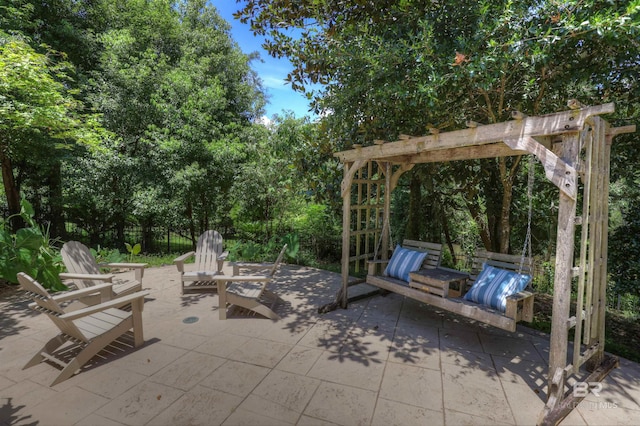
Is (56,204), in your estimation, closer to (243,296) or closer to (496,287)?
(243,296)

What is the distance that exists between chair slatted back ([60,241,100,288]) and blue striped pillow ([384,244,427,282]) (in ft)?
12.1

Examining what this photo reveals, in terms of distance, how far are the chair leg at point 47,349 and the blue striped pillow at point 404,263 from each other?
3.58 metres

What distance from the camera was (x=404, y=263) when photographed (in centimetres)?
408

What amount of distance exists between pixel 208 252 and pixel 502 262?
4.14 m

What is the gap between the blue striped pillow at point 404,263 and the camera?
3996 millimetres

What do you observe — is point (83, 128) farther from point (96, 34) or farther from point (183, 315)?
point (96, 34)

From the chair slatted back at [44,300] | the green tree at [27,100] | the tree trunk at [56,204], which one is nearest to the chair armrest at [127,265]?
the chair slatted back at [44,300]

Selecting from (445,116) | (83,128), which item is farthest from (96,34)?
(445,116)

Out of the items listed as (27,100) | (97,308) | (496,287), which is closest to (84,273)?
(97,308)

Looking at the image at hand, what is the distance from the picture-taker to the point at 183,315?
151 inches

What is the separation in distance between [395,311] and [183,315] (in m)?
2.74

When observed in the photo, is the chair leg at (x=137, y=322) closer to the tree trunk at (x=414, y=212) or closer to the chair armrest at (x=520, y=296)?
the chair armrest at (x=520, y=296)

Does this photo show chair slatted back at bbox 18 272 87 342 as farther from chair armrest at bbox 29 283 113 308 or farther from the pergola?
the pergola

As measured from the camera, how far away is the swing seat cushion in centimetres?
299
